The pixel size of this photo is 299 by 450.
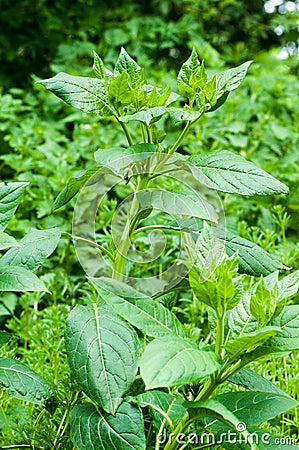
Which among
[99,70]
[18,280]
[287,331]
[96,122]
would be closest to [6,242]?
[18,280]

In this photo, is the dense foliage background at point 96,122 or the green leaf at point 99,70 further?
the dense foliage background at point 96,122

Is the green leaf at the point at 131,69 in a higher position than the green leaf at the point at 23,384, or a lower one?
higher

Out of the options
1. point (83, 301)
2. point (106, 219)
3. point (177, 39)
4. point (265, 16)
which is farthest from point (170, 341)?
point (265, 16)

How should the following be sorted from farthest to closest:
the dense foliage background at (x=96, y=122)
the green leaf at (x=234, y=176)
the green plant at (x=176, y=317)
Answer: the dense foliage background at (x=96, y=122)
the green leaf at (x=234, y=176)
the green plant at (x=176, y=317)

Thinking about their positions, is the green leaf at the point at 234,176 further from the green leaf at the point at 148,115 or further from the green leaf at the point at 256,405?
the green leaf at the point at 256,405

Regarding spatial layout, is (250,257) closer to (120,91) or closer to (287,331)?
(287,331)

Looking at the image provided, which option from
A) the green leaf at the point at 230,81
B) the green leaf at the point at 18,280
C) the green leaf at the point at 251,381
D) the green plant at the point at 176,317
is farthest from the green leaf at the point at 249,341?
the green leaf at the point at 230,81

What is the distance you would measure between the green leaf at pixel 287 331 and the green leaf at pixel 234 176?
0.18 meters

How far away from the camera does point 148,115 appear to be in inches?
34.4

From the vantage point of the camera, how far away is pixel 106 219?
167 cm

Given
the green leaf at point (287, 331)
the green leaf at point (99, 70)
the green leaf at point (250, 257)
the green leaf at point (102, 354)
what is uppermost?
the green leaf at point (99, 70)

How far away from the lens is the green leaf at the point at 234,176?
2.89 feet

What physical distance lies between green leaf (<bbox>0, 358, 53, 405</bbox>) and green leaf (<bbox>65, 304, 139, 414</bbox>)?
0.09 m

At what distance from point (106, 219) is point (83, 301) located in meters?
0.29
